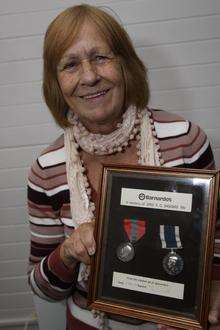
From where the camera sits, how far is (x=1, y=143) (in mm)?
1963

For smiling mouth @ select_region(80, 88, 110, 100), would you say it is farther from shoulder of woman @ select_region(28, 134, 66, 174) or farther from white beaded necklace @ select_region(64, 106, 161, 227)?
shoulder of woman @ select_region(28, 134, 66, 174)

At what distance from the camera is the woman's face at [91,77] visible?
3.28 feet

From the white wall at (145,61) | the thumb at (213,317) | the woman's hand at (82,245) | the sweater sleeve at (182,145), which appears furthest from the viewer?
the white wall at (145,61)

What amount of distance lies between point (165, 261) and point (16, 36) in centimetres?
139

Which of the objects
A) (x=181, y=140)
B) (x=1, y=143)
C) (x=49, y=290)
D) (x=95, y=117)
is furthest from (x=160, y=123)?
(x=1, y=143)

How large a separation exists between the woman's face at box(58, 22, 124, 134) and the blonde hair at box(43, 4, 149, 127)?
0.02 metres

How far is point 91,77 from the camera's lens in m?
0.99

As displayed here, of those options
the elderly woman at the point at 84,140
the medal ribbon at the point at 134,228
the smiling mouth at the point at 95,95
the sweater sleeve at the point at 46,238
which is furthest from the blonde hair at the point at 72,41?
the medal ribbon at the point at 134,228

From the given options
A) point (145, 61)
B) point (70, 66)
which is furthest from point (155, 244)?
point (145, 61)

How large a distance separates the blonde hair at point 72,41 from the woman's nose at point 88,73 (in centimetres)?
7

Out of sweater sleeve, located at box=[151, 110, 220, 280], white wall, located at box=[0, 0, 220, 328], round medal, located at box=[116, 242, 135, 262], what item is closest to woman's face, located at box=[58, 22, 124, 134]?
sweater sleeve, located at box=[151, 110, 220, 280]

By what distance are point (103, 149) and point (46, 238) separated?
0.38m

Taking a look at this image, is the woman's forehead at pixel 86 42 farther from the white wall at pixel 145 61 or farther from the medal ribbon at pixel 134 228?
the white wall at pixel 145 61

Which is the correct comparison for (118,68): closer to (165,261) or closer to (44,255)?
(165,261)
